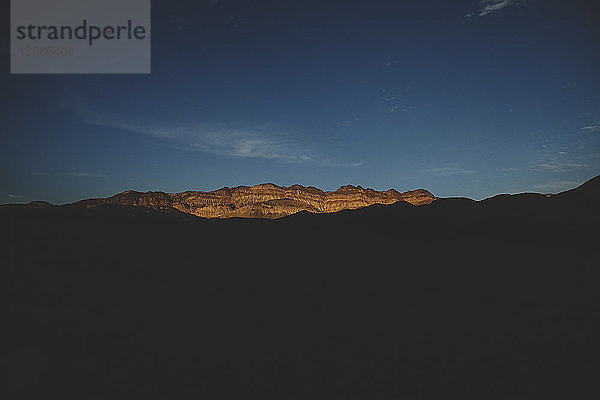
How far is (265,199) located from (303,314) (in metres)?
148

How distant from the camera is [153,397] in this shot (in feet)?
23.6

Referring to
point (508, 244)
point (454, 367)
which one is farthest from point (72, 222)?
point (508, 244)

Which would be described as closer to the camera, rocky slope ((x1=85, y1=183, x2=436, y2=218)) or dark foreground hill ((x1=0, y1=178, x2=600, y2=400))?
dark foreground hill ((x1=0, y1=178, x2=600, y2=400))

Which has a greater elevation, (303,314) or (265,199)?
(265,199)

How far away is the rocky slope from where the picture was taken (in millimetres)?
141625

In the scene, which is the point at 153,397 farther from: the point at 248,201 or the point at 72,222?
the point at 248,201

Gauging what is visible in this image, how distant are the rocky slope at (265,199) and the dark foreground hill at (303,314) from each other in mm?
117108

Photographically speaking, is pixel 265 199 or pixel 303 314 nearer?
pixel 303 314

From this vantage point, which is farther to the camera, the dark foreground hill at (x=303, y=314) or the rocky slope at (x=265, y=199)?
the rocky slope at (x=265, y=199)

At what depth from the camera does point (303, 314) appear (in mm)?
12000

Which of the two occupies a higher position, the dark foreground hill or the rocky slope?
the rocky slope

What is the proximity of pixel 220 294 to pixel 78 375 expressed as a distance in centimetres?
639

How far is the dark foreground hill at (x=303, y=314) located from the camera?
7812 mm

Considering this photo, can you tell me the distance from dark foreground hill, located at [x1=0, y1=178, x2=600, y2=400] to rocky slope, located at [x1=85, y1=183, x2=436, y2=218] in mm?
117108
